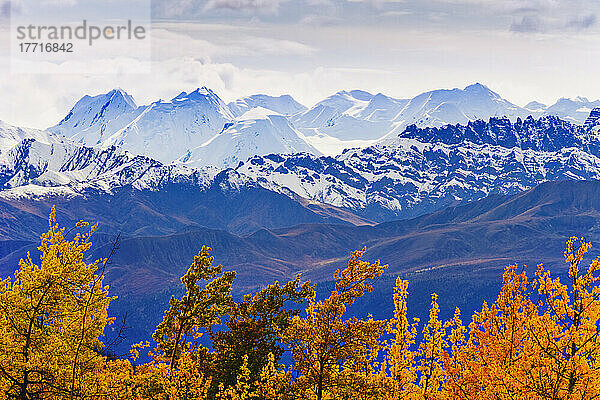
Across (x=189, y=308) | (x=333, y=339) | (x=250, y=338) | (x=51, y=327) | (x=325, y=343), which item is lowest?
(x=325, y=343)

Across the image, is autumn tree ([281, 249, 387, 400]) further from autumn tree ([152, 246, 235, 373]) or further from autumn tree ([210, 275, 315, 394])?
autumn tree ([210, 275, 315, 394])

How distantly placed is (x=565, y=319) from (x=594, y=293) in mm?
1539

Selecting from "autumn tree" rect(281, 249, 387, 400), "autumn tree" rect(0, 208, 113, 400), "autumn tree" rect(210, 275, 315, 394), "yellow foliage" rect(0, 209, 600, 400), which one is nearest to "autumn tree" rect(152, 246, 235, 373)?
"yellow foliage" rect(0, 209, 600, 400)

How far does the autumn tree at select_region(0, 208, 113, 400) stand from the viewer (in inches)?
1136

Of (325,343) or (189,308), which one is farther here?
(189,308)

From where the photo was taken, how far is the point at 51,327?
102 ft

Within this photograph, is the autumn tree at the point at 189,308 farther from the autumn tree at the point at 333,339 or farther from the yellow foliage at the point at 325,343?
the autumn tree at the point at 333,339

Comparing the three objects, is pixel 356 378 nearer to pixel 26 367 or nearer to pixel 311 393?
pixel 311 393

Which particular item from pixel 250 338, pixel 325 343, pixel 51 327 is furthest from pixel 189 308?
pixel 250 338

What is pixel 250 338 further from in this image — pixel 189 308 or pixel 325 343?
pixel 325 343

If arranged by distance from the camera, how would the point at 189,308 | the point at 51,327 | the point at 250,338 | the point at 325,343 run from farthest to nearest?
the point at 250,338 < the point at 189,308 < the point at 51,327 < the point at 325,343

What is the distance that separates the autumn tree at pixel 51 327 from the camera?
28.9 metres

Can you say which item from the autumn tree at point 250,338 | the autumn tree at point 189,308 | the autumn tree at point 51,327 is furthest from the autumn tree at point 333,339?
the autumn tree at point 250,338

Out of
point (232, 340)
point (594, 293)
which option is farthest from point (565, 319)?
point (232, 340)
